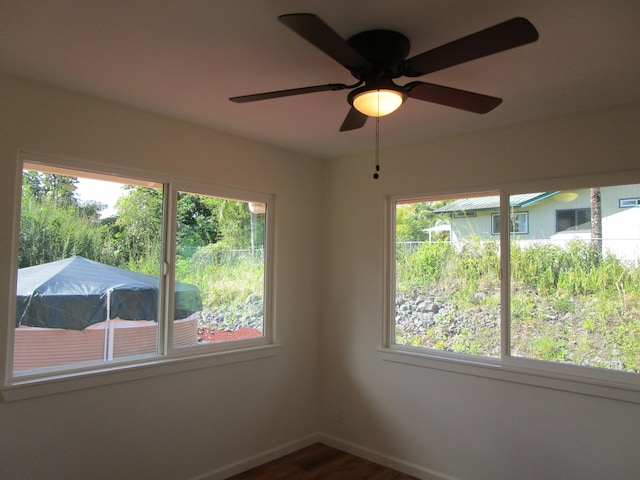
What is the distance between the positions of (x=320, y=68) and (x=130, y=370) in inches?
82.6

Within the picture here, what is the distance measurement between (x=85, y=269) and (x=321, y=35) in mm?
2050

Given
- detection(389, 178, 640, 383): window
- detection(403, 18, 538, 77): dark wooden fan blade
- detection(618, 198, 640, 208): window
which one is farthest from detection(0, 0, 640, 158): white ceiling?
detection(389, 178, 640, 383): window

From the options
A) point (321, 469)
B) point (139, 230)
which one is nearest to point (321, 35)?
point (139, 230)

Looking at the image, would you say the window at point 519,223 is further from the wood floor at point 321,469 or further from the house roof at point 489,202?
the wood floor at point 321,469

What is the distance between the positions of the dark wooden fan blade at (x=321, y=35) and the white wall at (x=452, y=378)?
176cm

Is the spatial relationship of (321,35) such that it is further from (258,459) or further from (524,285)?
(258,459)

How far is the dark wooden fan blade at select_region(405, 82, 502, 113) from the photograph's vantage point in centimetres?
184

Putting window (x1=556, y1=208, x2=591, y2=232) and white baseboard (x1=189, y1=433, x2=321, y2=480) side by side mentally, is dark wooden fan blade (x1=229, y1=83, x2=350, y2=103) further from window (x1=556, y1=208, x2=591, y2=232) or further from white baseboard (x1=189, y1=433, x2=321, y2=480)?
white baseboard (x1=189, y1=433, x2=321, y2=480)

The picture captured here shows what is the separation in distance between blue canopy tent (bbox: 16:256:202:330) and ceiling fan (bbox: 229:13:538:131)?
1.51 metres

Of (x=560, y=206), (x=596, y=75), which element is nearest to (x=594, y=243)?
(x=560, y=206)

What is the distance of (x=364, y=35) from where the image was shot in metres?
1.79

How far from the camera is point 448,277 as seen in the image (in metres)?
3.31

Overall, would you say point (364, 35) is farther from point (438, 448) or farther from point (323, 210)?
point (438, 448)

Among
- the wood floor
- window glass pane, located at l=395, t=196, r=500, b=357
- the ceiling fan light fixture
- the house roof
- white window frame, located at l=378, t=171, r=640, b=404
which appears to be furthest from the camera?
the wood floor
